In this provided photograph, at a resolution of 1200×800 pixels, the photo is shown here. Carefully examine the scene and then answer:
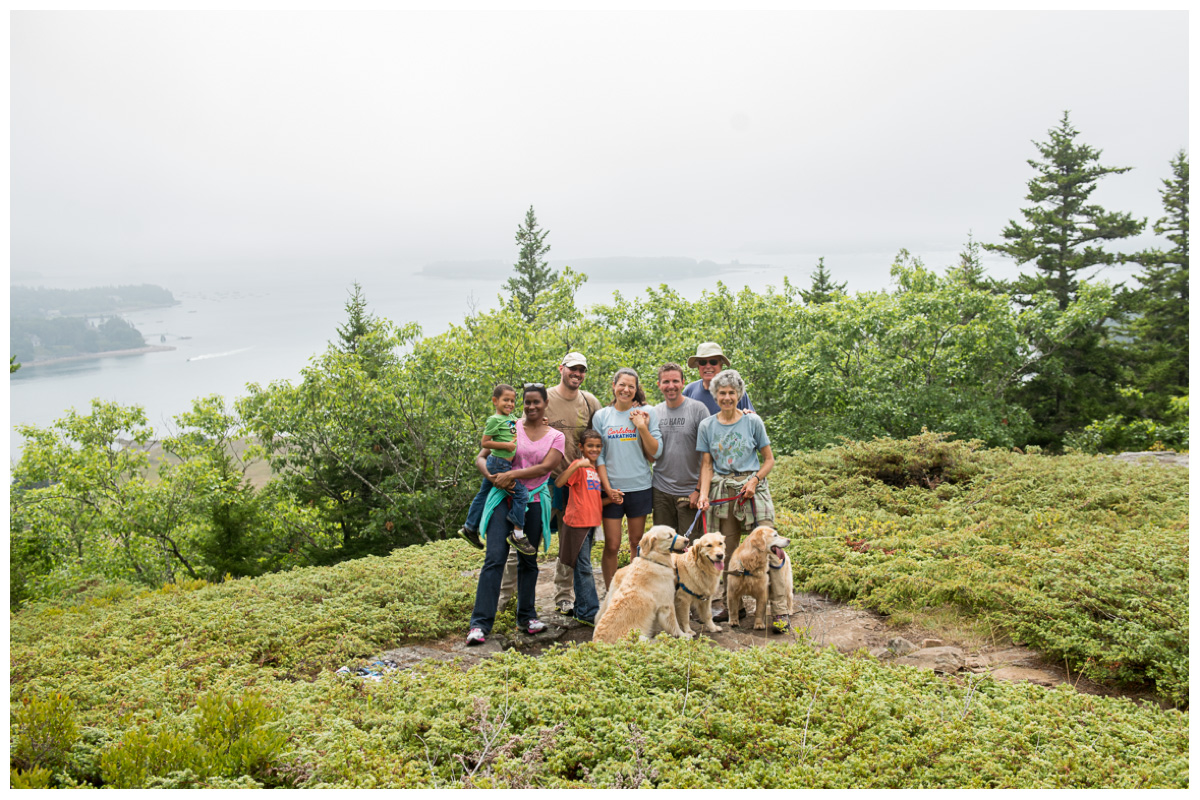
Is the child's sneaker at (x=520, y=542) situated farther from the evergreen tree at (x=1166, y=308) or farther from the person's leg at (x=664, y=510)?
the evergreen tree at (x=1166, y=308)

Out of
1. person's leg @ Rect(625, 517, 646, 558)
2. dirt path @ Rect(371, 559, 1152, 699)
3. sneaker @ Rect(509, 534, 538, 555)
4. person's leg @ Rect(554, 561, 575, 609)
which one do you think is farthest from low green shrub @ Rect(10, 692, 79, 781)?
person's leg @ Rect(625, 517, 646, 558)

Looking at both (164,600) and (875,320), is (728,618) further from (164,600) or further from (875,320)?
(875,320)

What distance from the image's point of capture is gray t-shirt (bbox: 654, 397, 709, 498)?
600cm

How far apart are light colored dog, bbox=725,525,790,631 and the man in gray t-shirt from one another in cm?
54

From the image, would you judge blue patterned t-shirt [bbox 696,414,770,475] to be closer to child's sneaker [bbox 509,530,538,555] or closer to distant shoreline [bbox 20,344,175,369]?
child's sneaker [bbox 509,530,538,555]

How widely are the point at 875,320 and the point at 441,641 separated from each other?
18439 mm

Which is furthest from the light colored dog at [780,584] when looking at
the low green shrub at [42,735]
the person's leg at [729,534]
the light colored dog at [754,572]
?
the low green shrub at [42,735]

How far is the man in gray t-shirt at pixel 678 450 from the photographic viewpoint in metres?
5.99

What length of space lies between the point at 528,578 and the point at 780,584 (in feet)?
7.05

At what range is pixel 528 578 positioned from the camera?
591 centimetres

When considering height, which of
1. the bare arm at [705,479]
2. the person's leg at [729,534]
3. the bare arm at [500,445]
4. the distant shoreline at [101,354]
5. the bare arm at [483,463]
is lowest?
the person's leg at [729,534]

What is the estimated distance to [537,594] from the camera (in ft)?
23.9

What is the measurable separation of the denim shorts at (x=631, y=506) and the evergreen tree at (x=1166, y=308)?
31.1 metres
